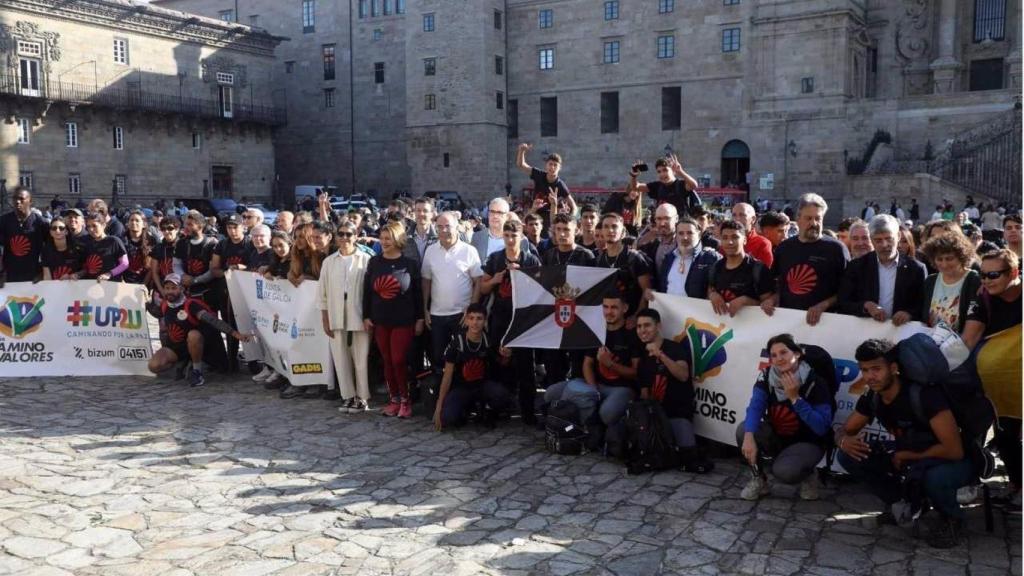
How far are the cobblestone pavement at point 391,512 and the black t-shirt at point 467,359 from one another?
53 cm

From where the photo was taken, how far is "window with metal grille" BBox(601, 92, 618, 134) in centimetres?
4753

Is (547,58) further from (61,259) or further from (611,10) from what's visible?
(61,259)

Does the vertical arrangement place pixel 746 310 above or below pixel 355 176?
below

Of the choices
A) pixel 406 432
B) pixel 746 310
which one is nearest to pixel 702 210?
pixel 746 310

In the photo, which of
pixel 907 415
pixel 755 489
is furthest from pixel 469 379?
pixel 907 415

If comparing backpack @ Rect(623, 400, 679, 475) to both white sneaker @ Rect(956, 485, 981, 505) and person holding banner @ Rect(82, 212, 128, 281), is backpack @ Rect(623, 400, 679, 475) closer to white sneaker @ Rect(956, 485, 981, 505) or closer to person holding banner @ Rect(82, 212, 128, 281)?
white sneaker @ Rect(956, 485, 981, 505)

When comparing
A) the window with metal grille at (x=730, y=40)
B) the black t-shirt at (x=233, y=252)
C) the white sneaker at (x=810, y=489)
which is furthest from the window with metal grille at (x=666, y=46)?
the white sneaker at (x=810, y=489)

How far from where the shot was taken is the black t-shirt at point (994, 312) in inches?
234

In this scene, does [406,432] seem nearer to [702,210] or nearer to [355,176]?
[702,210]

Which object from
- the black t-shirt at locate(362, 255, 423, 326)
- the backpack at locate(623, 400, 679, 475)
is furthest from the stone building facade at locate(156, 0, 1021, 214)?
the backpack at locate(623, 400, 679, 475)

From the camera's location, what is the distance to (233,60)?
1989 inches

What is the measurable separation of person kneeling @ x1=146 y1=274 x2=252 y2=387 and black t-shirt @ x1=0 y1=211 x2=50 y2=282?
1.96 meters

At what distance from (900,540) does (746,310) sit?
2299mm

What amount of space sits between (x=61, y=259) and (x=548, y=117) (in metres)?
40.4
